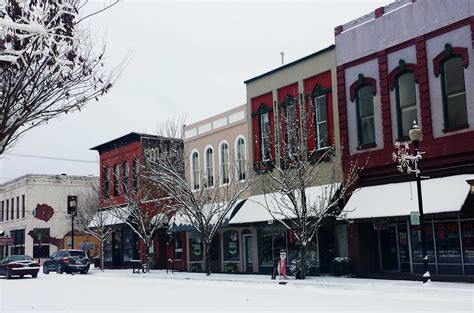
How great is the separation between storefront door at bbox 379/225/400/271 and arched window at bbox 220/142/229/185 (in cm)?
1066

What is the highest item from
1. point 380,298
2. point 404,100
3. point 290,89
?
point 290,89

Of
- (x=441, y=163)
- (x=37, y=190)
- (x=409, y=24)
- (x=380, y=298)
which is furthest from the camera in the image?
(x=37, y=190)

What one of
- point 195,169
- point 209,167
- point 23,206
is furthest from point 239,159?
point 23,206

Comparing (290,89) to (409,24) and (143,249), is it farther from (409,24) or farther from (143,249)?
(143,249)

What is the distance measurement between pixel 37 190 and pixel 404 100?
146 feet

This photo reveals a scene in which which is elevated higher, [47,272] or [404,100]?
[404,100]

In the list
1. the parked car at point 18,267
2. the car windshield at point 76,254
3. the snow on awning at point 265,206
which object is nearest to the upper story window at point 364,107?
the snow on awning at point 265,206

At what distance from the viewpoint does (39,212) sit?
5884 cm

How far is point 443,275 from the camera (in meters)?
21.9

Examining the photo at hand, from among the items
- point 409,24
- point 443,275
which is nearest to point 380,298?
point 443,275

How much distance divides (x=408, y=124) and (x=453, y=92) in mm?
2254

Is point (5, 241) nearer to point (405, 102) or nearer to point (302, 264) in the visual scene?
point (302, 264)

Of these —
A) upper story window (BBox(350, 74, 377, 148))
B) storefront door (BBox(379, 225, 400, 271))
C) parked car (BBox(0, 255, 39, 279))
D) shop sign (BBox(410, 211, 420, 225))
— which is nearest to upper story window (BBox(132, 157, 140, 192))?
parked car (BBox(0, 255, 39, 279))

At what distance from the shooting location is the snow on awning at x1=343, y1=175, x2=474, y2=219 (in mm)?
20234
